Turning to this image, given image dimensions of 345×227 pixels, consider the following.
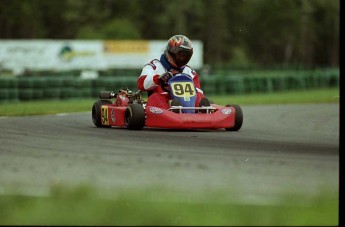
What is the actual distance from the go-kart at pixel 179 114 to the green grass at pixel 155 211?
16.5 feet

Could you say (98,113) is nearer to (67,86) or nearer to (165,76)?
(165,76)

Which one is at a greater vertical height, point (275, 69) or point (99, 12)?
point (99, 12)

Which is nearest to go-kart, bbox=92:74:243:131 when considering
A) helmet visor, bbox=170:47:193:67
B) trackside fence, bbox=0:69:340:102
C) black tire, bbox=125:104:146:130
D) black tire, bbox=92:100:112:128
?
→ black tire, bbox=125:104:146:130

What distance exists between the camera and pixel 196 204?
527 centimetres

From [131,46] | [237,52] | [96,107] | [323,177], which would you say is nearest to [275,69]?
[131,46]

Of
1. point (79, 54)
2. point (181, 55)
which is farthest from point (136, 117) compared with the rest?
point (79, 54)

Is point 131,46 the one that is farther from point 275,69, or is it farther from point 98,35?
point 275,69

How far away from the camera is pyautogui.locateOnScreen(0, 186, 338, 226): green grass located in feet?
15.9

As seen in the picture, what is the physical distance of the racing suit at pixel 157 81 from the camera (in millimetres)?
10844

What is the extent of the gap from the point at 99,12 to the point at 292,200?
2023 inches

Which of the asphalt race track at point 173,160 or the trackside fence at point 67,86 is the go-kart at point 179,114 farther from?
the trackside fence at point 67,86

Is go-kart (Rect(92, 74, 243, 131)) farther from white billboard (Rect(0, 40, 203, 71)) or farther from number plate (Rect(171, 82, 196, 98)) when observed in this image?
white billboard (Rect(0, 40, 203, 71))

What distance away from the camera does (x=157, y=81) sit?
11.0m

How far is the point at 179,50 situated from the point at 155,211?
224 inches
